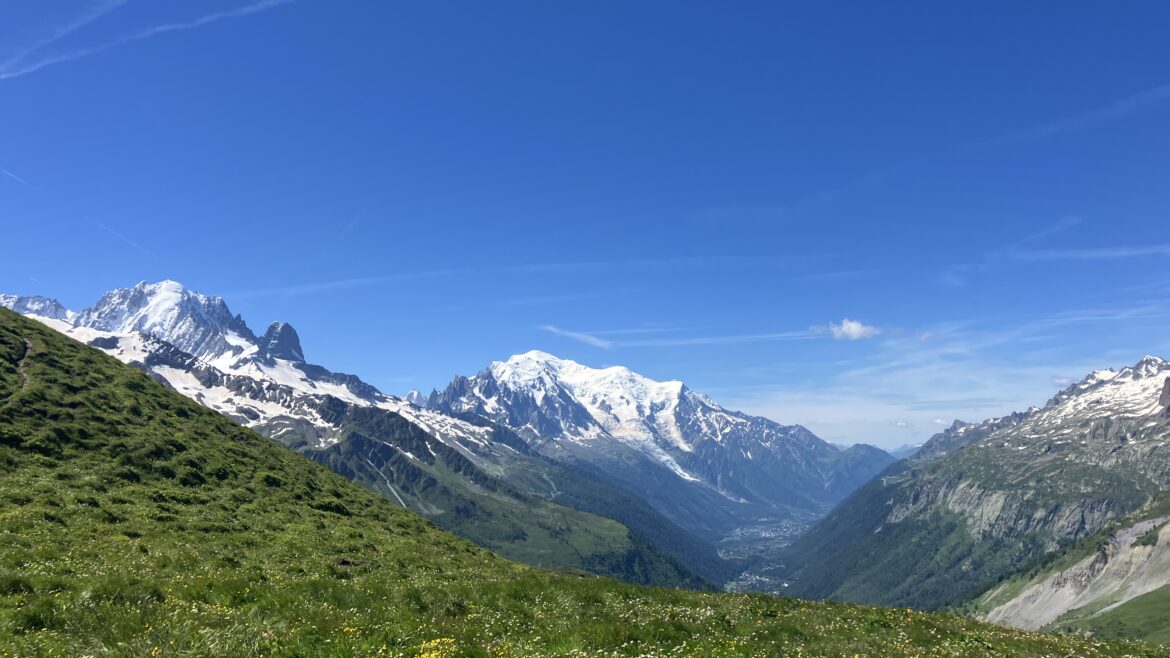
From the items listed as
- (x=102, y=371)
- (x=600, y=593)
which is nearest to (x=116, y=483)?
(x=102, y=371)

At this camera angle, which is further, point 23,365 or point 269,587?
point 23,365

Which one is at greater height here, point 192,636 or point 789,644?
point 192,636

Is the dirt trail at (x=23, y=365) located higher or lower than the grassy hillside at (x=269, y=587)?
higher

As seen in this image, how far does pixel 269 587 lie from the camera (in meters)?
23.8

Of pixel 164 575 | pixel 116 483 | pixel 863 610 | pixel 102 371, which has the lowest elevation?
pixel 863 610

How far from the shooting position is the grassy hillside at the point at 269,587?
16.7 metres

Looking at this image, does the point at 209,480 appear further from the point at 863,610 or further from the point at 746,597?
the point at 863,610

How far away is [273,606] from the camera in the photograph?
20750 millimetres

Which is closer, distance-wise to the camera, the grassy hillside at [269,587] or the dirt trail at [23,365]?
the grassy hillside at [269,587]

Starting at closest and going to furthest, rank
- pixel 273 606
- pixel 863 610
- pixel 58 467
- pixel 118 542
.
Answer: pixel 273 606
pixel 863 610
pixel 118 542
pixel 58 467

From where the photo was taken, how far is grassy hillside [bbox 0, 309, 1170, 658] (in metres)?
16.7

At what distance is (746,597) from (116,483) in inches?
1825

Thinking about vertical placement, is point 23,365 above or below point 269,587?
above

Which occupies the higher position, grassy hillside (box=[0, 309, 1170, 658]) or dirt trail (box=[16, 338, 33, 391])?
dirt trail (box=[16, 338, 33, 391])
